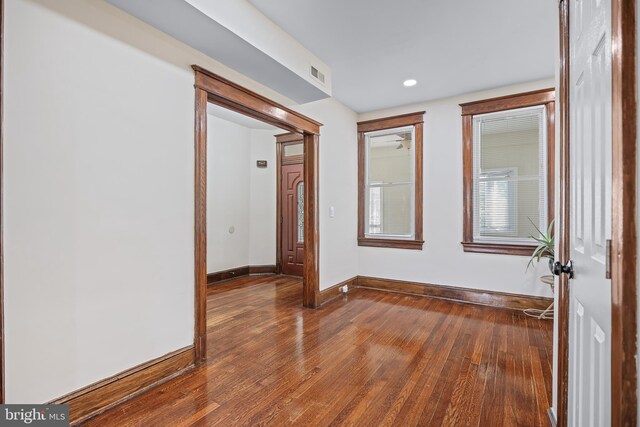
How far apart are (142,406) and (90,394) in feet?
0.97

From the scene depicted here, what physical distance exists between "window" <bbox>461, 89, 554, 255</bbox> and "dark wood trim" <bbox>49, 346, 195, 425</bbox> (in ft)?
11.8

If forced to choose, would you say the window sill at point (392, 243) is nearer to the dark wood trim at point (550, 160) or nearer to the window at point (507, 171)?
the window at point (507, 171)

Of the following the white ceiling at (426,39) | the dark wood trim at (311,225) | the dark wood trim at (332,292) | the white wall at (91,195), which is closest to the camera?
the white wall at (91,195)

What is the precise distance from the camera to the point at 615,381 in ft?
2.35

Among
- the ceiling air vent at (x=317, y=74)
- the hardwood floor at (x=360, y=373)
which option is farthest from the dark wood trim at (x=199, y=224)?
the ceiling air vent at (x=317, y=74)

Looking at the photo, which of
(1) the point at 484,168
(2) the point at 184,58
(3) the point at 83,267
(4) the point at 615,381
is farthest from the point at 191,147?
(1) the point at 484,168

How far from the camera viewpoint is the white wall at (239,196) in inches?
201

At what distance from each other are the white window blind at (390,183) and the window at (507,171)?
0.82 m

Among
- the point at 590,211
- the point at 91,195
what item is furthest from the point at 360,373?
the point at 91,195

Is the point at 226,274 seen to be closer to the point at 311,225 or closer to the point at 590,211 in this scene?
the point at 311,225

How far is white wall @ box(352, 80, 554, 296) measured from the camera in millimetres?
3857

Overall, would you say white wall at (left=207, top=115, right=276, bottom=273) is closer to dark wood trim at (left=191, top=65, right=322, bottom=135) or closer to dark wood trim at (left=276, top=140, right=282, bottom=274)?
dark wood trim at (left=276, top=140, right=282, bottom=274)

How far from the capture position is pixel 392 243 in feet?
14.9

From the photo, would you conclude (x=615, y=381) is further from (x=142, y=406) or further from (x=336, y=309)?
(x=336, y=309)
